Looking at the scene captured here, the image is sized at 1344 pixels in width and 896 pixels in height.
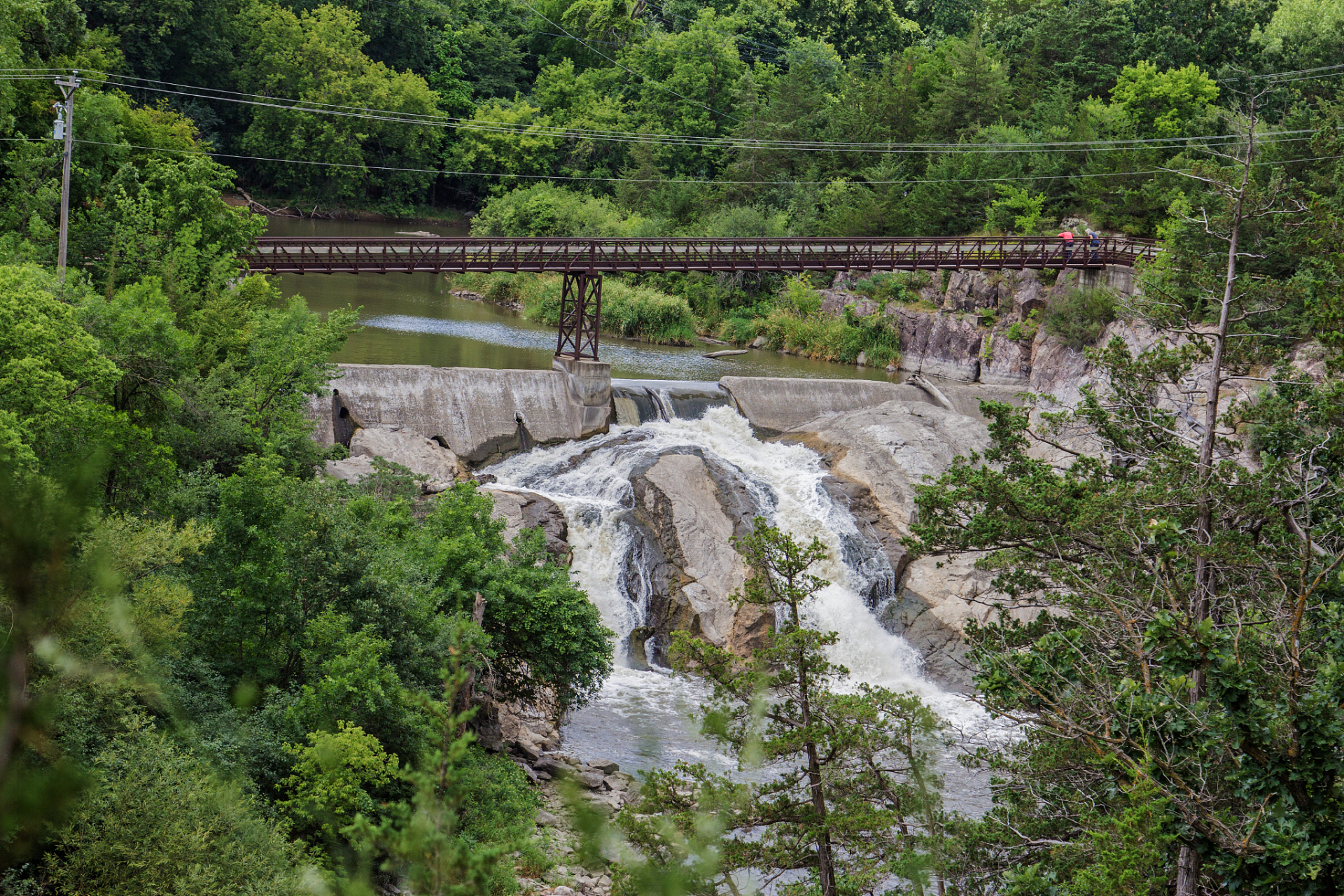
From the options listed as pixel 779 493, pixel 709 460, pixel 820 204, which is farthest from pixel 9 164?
pixel 820 204

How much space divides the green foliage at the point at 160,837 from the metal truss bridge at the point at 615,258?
15843 mm

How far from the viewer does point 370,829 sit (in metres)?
3.52

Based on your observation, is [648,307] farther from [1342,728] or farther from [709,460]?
[1342,728]

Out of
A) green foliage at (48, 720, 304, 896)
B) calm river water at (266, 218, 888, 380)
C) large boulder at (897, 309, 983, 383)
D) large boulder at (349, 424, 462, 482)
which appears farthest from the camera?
large boulder at (897, 309, 983, 383)

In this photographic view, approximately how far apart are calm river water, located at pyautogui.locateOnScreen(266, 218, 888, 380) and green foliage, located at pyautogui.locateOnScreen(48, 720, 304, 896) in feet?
63.2

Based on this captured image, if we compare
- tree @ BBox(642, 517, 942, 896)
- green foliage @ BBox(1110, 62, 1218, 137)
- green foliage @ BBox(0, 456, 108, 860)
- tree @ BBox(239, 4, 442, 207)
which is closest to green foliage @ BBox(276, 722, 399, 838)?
tree @ BBox(642, 517, 942, 896)

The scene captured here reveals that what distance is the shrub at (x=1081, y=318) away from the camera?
35.3 metres

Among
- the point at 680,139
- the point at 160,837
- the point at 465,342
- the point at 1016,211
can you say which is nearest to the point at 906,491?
the point at 465,342

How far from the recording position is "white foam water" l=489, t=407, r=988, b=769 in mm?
17516

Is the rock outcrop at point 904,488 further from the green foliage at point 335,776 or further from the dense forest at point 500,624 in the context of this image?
the green foliage at point 335,776

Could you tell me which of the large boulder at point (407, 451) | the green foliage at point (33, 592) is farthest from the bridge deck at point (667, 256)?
the green foliage at point (33, 592)

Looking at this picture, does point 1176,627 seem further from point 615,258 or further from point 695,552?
point 615,258

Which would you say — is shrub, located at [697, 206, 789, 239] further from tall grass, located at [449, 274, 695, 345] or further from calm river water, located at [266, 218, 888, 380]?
calm river water, located at [266, 218, 888, 380]

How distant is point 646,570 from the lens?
21.2 metres
